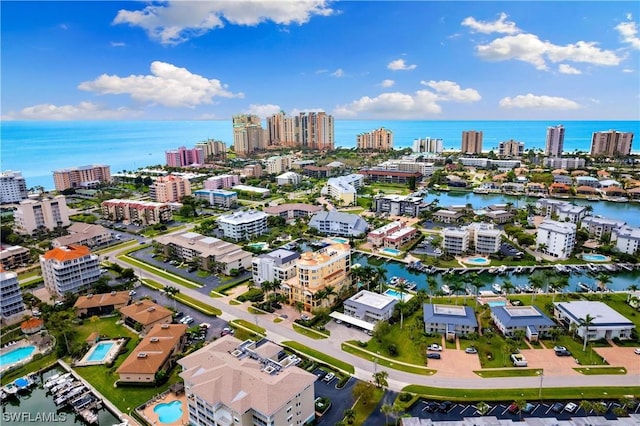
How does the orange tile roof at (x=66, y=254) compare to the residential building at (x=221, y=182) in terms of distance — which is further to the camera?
the residential building at (x=221, y=182)

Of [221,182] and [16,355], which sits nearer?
[16,355]

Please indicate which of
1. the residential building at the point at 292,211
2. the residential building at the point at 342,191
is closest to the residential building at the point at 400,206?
the residential building at the point at 342,191

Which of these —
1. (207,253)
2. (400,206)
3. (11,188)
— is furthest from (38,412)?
(11,188)

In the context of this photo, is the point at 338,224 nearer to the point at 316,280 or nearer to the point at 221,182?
the point at 316,280

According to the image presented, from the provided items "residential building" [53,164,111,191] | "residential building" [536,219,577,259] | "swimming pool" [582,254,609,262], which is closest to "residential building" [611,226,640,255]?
"swimming pool" [582,254,609,262]

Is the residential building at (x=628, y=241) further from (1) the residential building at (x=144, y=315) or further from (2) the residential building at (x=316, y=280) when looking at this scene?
(1) the residential building at (x=144, y=315)

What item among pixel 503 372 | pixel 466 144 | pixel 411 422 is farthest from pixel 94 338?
pixel 466 144
